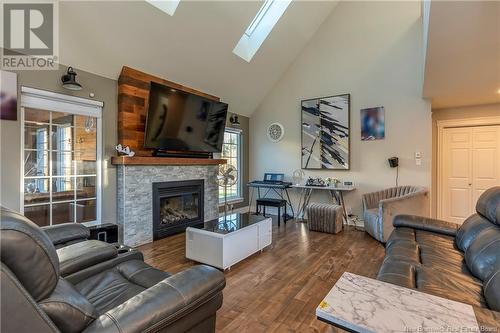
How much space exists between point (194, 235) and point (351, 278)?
6.97 feet

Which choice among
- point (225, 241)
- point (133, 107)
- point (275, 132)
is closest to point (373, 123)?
point (275, 132)

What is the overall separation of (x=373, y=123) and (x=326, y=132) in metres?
0.88

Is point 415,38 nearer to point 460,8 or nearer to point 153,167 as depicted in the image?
point 460,8

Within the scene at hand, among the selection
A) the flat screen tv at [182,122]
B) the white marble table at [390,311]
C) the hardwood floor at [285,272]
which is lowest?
the hardwood floor at [285,272]

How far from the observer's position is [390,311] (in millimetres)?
1036

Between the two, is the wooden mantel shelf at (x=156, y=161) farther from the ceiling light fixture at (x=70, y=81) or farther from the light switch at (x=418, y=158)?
the light switch at (x=418, y=158)

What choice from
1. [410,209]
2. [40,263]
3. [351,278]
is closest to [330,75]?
[410,209]

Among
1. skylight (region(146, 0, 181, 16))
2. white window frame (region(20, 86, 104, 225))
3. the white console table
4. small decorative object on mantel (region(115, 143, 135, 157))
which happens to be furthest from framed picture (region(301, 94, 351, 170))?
white window frame (region(20, 86, 104, 225))

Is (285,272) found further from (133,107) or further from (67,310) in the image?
(133,107)

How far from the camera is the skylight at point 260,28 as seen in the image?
15.0 ft

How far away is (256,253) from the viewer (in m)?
3.43

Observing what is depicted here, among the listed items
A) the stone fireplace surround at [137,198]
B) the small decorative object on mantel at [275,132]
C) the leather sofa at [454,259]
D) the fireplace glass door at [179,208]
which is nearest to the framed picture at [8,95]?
the stone fireplace surround at [137,198]

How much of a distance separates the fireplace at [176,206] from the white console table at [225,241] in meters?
1.15

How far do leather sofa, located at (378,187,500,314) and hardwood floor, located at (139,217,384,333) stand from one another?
25.0 inches
